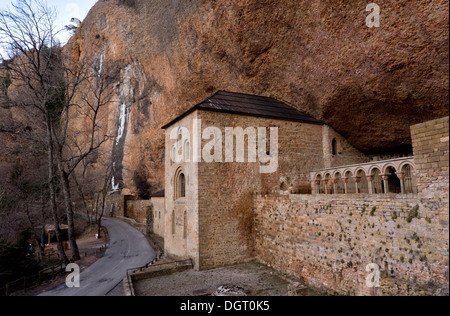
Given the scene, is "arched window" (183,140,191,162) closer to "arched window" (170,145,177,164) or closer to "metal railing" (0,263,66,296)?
"arched window" (170,145,177,164)

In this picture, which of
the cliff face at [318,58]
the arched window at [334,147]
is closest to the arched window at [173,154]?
the cliff face at [318,58]

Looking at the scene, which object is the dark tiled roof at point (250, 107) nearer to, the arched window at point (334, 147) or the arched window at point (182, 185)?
the arched window at point (334, 147)

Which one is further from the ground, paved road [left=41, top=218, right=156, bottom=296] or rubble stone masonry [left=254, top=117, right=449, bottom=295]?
rubble stone masonry [left=254, top=117, right=449, bottom=295]

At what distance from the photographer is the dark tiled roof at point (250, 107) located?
41.1 ft

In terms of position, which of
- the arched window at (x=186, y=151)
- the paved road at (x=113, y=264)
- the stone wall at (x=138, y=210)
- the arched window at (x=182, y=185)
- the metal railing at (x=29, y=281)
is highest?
the arched window at (x=186, y=151)

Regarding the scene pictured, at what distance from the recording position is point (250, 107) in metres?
13.4

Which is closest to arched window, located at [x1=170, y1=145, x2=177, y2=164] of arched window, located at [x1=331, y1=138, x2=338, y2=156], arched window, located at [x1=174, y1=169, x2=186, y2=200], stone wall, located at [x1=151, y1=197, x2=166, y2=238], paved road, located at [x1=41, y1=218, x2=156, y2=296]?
arched window, located at [x1=174, y1=169, x2=186, y2=200]

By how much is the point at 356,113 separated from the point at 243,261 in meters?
9.30

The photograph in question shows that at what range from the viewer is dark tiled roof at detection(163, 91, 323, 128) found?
41.1 ft

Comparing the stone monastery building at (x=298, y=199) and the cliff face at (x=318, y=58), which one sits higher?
the cliff face at (x=318, y=58)

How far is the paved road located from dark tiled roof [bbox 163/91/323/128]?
8.14 meters

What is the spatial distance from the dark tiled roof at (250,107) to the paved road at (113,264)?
320 inches

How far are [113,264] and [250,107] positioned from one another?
11091 mm

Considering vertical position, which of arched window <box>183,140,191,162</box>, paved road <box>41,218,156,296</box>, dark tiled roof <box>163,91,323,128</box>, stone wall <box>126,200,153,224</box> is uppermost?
dark tiled roof <box>163,91,323,128</box>
